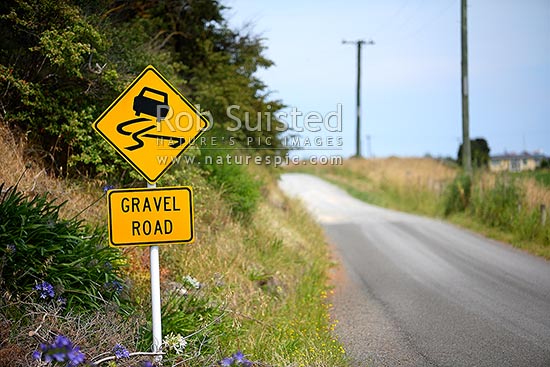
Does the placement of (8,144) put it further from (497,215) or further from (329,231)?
(497,215)

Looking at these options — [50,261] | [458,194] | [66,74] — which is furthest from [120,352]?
[458,194]

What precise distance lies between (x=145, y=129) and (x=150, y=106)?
0.21 m

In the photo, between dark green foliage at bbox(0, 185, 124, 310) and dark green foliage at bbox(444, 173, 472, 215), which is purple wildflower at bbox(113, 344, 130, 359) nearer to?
dark green foliage at bbox(0, 185, 124, 310)

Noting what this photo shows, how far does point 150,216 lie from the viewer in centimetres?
503

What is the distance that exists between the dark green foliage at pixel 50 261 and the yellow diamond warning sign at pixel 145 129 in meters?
0.92

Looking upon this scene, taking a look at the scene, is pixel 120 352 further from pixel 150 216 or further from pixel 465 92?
pixel 465 92

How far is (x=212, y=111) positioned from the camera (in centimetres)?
1240

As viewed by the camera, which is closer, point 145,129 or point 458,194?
point 145,129

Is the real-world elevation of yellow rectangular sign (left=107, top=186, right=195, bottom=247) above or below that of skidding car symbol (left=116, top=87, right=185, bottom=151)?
below

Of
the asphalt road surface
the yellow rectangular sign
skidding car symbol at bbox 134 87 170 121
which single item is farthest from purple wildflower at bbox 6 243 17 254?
the asphalt road surface

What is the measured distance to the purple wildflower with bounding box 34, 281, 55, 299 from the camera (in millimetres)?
4965

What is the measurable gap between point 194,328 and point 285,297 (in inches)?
111

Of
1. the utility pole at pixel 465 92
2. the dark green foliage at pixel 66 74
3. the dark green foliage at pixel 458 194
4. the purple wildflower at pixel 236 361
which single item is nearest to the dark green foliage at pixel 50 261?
the purple wildflower at pixel 236 361

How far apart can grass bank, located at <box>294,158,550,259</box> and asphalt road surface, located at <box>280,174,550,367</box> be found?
34.9 inches
